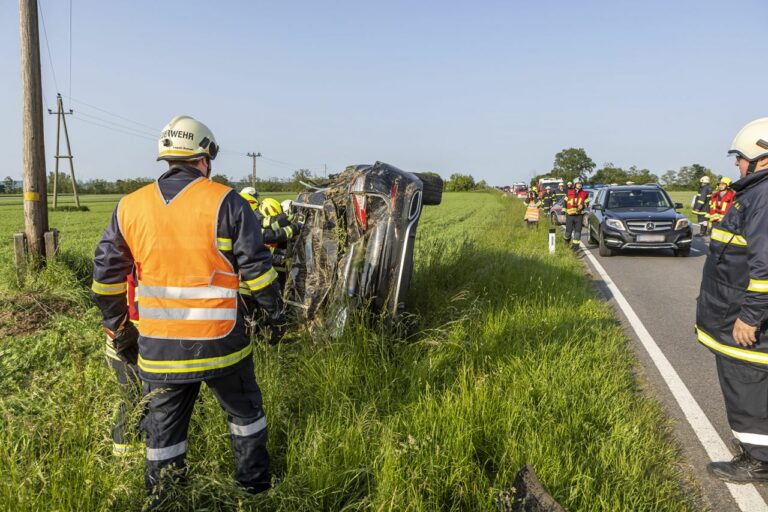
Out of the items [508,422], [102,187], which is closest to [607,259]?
[508,422]

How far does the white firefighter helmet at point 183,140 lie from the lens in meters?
2.59

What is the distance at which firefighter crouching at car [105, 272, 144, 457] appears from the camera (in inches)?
107

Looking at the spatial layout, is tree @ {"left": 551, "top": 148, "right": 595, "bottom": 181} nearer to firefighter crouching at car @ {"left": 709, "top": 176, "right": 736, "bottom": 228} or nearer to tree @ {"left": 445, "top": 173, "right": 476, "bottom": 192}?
tree @ {"left": 445, "top": 173, "right": 476, "bottom": 192}

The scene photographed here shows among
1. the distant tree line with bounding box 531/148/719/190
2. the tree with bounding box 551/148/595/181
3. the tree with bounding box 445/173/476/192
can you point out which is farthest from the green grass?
the tree with bounding box 551/148/595/181

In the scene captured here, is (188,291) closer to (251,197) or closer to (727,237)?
(727,237)

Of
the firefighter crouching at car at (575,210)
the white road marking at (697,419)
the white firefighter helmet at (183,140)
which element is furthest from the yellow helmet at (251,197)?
the firefighter crouching at car at (575,210)

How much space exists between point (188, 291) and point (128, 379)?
93 centimetres

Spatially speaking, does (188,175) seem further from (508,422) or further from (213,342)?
(508,422)

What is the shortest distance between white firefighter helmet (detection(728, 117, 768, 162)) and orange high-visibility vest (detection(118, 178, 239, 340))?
307cm

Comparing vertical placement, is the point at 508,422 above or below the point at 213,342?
below

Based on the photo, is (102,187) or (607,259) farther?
(102,187)

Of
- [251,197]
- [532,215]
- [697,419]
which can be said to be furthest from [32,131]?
[532,215]

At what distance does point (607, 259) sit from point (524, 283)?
617 cm

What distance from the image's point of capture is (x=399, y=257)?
436 cm
